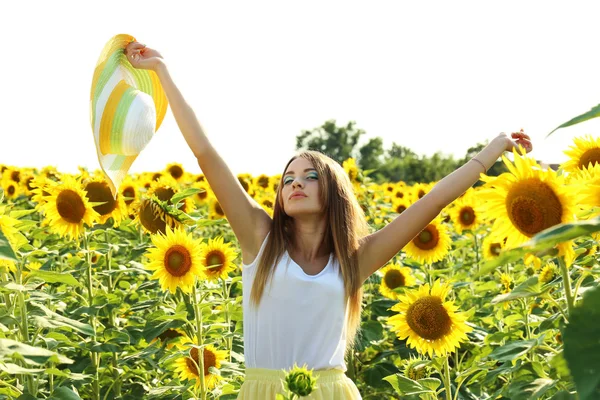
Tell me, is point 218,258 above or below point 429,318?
above

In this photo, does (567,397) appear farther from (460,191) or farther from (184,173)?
(184,173)

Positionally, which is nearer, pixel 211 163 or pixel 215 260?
pixel 211 163

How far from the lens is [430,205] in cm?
279

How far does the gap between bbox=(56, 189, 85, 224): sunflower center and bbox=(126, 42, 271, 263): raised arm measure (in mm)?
1139

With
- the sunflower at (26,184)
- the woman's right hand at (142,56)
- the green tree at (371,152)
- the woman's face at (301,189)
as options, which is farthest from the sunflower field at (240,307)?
the green tree at (371,152)

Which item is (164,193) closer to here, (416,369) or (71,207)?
(71,207)

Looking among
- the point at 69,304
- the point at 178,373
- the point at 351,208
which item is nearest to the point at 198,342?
the point at 178,373

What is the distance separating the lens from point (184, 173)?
7.76m

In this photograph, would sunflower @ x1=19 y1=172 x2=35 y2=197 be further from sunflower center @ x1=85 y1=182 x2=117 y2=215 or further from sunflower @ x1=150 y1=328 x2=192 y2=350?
sunflower @ x1=150 y1=328 x2=192 y2=350

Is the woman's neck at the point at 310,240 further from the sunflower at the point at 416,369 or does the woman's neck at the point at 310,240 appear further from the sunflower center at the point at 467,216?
the sunflower center at the point at 467,216

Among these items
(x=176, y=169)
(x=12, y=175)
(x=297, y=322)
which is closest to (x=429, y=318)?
(x=297, y=322)

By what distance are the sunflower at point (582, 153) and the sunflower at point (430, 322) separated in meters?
0.69

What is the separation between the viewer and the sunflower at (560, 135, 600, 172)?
8.58 feet

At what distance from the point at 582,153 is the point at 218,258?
1.69 meters
